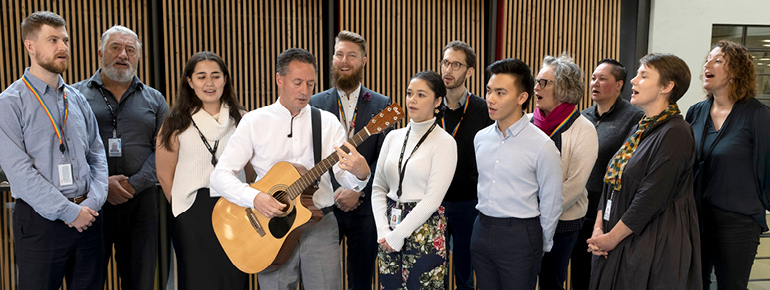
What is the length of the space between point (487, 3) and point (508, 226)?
3228 millimetres

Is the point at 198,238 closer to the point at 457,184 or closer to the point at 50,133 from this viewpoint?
the point at 50,133

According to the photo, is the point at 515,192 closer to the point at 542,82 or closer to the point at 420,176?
the point at 420,176

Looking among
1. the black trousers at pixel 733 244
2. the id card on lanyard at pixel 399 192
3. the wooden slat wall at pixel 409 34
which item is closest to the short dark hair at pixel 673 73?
the black trousers at pixel 733 244

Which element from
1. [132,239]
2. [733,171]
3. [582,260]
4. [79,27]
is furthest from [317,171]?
[79,27]

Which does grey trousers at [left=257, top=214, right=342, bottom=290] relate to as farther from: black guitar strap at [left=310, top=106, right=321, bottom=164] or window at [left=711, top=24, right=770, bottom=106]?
window at [left=711, top=24, right=770, bottom=106]

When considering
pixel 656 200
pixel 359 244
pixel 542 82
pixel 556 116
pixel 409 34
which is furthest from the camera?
pixel 409 34

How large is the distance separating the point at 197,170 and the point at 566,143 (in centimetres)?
218

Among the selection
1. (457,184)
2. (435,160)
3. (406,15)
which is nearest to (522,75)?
(435,160)

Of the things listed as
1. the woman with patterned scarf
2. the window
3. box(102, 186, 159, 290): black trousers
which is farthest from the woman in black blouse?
box(102, 186, 159, 290): black trousers

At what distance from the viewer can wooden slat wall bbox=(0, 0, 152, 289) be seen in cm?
400

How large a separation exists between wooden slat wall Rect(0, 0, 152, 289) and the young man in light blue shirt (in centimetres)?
345

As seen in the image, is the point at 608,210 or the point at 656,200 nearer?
the point at 656,200

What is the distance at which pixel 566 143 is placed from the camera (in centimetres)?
278

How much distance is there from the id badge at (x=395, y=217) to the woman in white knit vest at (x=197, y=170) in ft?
3.29
